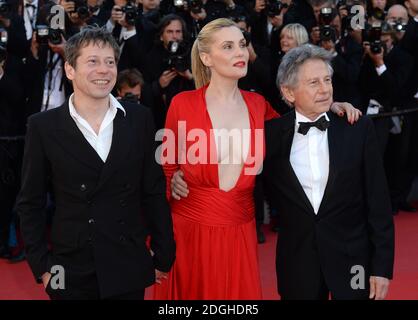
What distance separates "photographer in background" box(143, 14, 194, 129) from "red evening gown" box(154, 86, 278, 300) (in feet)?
6.74

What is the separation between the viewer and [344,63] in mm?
5160

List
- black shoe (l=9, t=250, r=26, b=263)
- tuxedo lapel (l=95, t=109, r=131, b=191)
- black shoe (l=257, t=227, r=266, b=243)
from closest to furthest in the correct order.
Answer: tuxedo lapel (l=95, t=109, r=131, b=191), black shoe (l=9, t=250, r=26, b=263), black shoe (l=257, t=227, r=266, b=243)

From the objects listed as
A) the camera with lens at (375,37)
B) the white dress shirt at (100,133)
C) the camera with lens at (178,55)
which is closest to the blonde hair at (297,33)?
the camera with lens at (375,37)

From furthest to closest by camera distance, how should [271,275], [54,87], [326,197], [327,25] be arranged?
[327,25] → [54,87] → [271,275] → [326,197]

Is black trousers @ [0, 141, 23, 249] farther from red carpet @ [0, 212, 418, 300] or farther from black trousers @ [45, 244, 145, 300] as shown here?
black trousers @ [45, 244, 145, 300]

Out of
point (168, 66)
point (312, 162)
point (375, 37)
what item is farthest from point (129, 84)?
point (312, 162)

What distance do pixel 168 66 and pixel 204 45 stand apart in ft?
6.94

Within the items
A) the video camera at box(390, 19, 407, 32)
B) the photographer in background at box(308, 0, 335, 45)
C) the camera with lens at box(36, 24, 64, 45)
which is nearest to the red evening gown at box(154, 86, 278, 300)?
the camera with lens at box(36, 24, 64, 45)

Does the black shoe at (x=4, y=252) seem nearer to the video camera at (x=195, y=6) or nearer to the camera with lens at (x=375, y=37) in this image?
the video camera at (x=195, y=6)

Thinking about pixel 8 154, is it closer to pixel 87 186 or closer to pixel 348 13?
pixel 87 186

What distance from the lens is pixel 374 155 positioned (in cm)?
275

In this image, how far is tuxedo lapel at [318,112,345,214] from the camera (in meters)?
2.72
